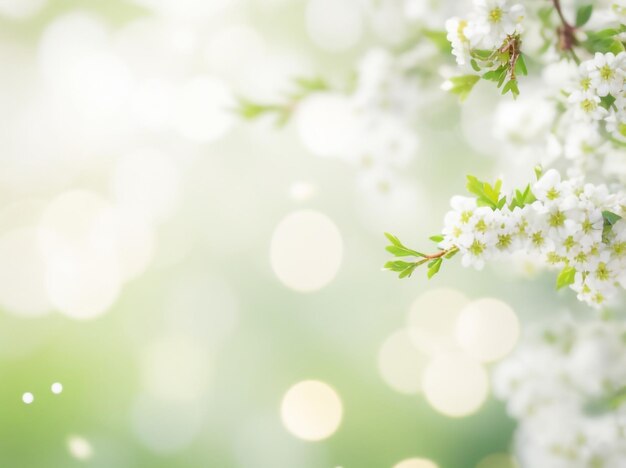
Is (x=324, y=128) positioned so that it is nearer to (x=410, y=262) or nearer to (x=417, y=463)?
(x=417, y=463)

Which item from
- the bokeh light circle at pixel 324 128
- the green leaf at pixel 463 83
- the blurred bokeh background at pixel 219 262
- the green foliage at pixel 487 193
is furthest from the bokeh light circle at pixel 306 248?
the green foliage at pixel 487 193

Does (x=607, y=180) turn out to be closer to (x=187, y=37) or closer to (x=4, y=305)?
(x=187, y=37)

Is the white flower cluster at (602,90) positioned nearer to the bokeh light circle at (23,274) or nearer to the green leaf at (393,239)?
the green leaf at (393,239)

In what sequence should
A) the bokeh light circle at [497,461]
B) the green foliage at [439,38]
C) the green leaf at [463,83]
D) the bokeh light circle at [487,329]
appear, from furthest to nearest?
the bokeh light circle at [487,329] < the bokeh light circle at [497,461] < the green foliage at [439,38] < the green leaf at [463,83]

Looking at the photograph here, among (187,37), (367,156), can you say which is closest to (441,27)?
(367,156)

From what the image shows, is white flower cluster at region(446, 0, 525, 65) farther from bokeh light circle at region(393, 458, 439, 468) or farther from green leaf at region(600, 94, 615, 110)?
bokeh light circle at region(393, 458, 439, 468)

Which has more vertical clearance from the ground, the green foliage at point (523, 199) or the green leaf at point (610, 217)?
the green foliage at point (523, 199)
